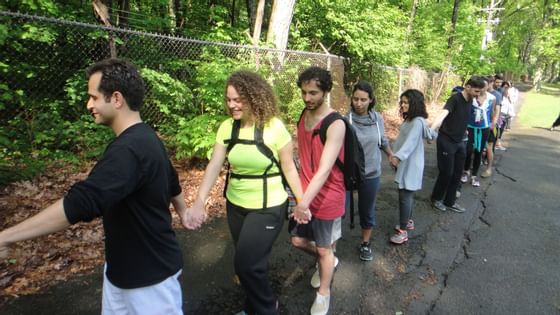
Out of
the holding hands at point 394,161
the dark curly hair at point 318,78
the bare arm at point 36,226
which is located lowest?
Answer: the holding hands at point 394,161

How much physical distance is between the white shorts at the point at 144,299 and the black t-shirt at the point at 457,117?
4.57m

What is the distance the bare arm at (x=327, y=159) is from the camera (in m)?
2.58

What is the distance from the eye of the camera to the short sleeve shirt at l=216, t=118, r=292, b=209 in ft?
7.98

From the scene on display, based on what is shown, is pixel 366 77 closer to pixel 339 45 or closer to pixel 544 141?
pixel 339 45

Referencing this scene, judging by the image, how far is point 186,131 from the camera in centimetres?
523

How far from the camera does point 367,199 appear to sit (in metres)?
3.80

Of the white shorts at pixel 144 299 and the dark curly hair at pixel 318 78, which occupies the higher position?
the dark curly hair at pixel 318 78

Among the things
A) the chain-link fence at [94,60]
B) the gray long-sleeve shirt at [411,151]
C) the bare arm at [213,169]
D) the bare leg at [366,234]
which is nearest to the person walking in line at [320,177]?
the bare arm at [213,169]

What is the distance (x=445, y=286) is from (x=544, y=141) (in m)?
10.9

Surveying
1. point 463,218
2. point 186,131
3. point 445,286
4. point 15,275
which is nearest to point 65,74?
point 186,131

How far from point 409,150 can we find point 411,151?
3cm

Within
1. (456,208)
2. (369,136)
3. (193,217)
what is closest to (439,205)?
(456,208)

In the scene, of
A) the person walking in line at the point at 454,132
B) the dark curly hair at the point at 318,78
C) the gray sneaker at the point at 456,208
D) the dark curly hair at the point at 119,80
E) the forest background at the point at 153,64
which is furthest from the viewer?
the gray sneaker at the point at 456,208

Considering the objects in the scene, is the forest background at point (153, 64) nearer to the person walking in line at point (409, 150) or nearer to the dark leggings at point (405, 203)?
the person walking in line at point (409, 150)
